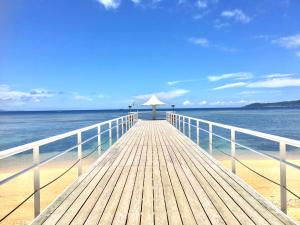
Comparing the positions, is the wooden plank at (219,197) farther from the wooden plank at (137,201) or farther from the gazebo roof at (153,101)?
the gazebo roof at (153,101)

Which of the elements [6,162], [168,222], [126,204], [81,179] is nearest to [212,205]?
[168,222]

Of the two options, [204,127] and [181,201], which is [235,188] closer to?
[181,201]

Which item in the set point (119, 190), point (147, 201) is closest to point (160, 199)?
point (147, 201)

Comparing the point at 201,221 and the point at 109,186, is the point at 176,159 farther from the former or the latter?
the point at 201,221

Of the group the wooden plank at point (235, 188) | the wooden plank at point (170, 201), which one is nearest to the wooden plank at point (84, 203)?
the wooden plank at point (170, 201)

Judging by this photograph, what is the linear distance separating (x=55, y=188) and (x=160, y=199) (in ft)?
27.3

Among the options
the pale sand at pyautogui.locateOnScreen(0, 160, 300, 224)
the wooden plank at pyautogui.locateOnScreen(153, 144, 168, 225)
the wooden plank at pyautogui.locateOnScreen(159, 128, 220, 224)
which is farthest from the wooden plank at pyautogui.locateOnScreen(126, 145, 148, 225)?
the pale sand at pyautogui.locateOnScreen(0, 160, 300, 224)

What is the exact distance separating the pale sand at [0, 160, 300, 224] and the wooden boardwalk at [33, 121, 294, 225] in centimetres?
421

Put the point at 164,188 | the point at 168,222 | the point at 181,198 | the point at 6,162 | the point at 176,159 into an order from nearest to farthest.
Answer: the point at 168,222
the point at 181,198
the point at 164,188
the point at 176,159
the point at 6,162

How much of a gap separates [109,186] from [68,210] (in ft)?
3.28

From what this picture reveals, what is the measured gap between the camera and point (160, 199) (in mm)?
3299

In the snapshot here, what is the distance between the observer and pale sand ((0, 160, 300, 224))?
310 inches

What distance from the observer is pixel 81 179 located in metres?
4.35

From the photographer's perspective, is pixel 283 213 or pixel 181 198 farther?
pixel 181 198
